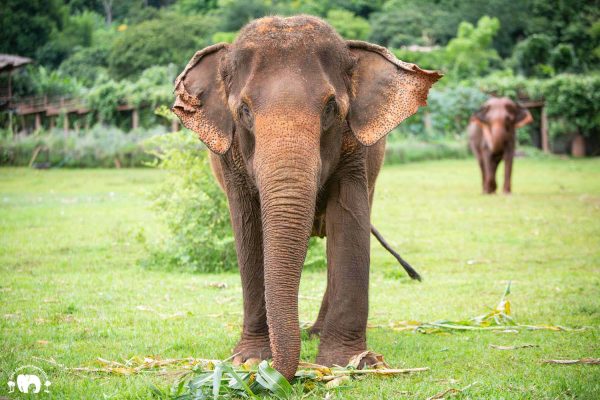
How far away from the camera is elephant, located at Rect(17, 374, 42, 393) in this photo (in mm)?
6031

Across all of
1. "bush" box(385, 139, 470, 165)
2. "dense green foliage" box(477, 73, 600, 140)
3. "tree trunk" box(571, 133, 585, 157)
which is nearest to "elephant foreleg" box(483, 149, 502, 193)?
"bush" box(385, 139, 470, 165)

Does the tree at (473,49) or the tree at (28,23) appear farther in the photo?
the tree at (473,49)

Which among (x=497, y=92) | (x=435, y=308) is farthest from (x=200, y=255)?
(x=497, y=92)

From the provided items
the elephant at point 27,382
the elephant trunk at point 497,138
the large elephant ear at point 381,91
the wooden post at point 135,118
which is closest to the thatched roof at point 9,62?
the wooden post at point 135,118

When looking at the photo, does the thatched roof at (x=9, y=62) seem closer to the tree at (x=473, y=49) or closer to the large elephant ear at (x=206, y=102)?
the tree at (x=473, y=49)

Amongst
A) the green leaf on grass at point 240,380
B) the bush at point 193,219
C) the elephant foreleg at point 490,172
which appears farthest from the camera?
the elephant foreleg at point 490,172

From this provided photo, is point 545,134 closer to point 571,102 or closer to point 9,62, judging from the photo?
point 571,102

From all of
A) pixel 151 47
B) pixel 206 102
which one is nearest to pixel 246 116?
pixel 206 102

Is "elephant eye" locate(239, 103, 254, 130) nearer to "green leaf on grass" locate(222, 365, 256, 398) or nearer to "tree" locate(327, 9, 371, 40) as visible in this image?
"green leaf on grass" locate(222, 365, 256, 398)

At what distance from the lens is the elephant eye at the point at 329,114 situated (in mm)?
6216

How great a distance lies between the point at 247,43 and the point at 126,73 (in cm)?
6540

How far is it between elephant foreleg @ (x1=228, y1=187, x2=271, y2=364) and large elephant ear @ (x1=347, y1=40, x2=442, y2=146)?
1.09 m

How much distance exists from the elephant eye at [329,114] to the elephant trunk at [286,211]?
33cm

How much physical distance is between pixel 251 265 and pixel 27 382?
1.94 metres
